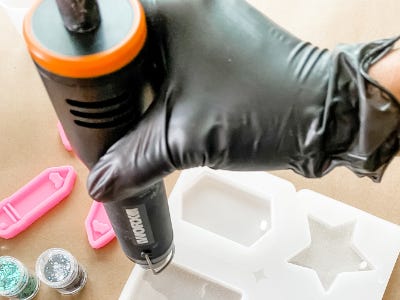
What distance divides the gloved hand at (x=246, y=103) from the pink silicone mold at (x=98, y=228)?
0.31 m

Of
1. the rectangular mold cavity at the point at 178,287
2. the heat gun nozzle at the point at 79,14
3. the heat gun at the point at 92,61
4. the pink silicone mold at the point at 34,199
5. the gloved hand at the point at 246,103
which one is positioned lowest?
the rectangular mold cavity at the point at 178,287

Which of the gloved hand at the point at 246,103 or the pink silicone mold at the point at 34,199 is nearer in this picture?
the gloved hand at the point at 246,103

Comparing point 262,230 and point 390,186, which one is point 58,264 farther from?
point 390,186

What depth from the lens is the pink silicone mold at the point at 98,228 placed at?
796 millimetres

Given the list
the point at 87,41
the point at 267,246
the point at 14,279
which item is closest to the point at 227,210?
the point at 267,246

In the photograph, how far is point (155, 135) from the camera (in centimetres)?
48

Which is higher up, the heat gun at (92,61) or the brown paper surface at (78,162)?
the heat gun at (92,61)

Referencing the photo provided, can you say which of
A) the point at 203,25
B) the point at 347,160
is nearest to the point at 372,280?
the point at 347,160

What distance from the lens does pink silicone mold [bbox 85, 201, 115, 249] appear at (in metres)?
0.80

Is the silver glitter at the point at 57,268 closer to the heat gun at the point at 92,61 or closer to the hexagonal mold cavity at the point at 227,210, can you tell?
the hexagonal mold cavity at the point at 227,210

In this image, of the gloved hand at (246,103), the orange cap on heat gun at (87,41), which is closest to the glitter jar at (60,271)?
the gloved hand at (246,103)

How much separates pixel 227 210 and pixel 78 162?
23 cm

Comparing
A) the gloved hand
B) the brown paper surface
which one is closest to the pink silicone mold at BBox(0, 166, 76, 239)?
the brown paper surface

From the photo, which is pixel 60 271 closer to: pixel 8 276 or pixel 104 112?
pixel 8 276
